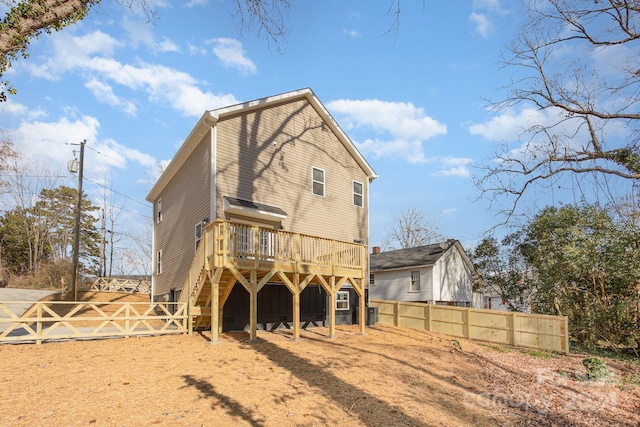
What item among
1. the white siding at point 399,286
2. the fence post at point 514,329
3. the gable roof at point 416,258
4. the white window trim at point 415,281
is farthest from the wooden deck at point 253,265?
the white window trim at point 415,281

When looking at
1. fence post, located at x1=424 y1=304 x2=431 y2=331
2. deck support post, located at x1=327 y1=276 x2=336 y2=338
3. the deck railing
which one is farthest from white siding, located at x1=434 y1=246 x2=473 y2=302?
deck support post, located at x1=327 y1=276 x2=336 y2=338

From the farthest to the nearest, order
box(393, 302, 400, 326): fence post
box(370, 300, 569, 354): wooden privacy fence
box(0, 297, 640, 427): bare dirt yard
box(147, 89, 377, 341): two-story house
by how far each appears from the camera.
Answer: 1. box(393, 302, 400, 326): fence post
2. box(370, 300, 569, 354): wooden privacy fence
3. box(147, 89, 377, 341): two-story house
4. box(0, 297, 640, 427): bare dirt yard

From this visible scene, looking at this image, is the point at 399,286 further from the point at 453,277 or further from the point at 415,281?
the point at 453,277

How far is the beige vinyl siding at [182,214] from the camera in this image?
14766 millimetres

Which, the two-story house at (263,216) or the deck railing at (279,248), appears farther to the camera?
the two-story house at (263,216)

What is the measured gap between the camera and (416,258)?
2859 centimetres

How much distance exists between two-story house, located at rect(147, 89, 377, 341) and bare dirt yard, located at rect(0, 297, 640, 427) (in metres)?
1.97

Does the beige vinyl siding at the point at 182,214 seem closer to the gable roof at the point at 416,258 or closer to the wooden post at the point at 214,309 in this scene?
the wooden post at the point at 214,309

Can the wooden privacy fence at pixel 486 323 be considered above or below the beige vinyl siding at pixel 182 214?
below

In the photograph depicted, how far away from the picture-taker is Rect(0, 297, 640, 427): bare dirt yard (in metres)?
6.32

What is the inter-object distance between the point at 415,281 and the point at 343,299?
10786 millimetres

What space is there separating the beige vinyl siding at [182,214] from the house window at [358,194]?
7.85m

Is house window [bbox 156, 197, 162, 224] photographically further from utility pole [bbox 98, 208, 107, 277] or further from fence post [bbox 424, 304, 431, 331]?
utility pole [bbox 98, 208, 107, 277]

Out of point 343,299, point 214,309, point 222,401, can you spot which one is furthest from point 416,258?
point 222,401
